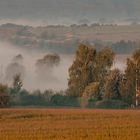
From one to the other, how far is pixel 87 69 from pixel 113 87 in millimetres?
8862

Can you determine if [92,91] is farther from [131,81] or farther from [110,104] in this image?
[131,81]

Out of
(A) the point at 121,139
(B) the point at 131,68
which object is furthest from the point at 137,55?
(A) the point at 121,139

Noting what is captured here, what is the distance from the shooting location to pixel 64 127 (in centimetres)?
4522

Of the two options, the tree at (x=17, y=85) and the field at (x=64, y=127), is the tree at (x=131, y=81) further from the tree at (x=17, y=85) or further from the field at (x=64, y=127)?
the field at (x=64, y=127)

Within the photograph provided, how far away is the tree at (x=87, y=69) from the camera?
309 ft

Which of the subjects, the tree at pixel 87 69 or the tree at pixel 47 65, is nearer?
the tree at pixel 87 69

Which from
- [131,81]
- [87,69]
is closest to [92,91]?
[131,81]

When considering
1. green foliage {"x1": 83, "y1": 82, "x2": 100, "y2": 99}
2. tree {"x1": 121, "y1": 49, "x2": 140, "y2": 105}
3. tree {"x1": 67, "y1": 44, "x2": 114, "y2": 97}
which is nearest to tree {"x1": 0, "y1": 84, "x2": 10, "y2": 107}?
green foliage {"x1": 83, "y1": 82, "x2": 100, "y2": 99}

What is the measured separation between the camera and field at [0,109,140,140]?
38.2 m

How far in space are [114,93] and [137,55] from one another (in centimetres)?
717

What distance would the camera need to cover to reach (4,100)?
246ft

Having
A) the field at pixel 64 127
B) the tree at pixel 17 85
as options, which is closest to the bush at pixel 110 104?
the tree at pixel 17 85

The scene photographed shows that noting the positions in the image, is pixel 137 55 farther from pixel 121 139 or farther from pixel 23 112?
pixel 121 139

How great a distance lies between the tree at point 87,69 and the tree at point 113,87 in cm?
467
